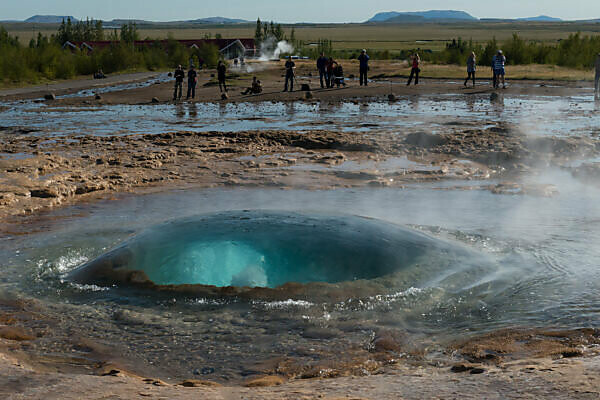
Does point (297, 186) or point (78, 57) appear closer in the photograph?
point (297, 186)

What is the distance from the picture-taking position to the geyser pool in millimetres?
5414

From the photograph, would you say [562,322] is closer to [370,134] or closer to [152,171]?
[152,171]

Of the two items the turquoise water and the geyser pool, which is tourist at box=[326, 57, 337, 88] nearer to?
the turquoise water

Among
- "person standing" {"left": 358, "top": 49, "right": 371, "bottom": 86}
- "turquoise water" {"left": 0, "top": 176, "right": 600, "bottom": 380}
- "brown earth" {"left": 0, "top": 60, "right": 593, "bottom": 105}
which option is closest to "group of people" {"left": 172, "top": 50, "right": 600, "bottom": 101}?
"person standing" {"left": 358, "top": 49, "right": 371, "bottom": 86}

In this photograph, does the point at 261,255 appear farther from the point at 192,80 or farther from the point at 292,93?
the point at 292,93

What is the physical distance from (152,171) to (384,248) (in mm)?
6252

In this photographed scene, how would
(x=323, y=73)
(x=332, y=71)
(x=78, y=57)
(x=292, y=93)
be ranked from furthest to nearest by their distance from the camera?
(x=78, y=57)
(x=332, y=71)
(x=323, y=73)
(x=292, y=93)

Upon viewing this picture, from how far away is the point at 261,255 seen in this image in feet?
17.9

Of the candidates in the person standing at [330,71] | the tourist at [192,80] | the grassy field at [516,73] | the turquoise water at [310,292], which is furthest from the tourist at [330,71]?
the turquoise water at [310,292]

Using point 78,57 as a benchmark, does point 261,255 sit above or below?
below

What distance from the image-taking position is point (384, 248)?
561cm

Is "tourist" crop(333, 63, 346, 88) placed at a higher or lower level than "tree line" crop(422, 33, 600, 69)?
lower

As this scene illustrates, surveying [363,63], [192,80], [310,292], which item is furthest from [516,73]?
[310,292]

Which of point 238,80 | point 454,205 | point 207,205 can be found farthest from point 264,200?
point 238,80
